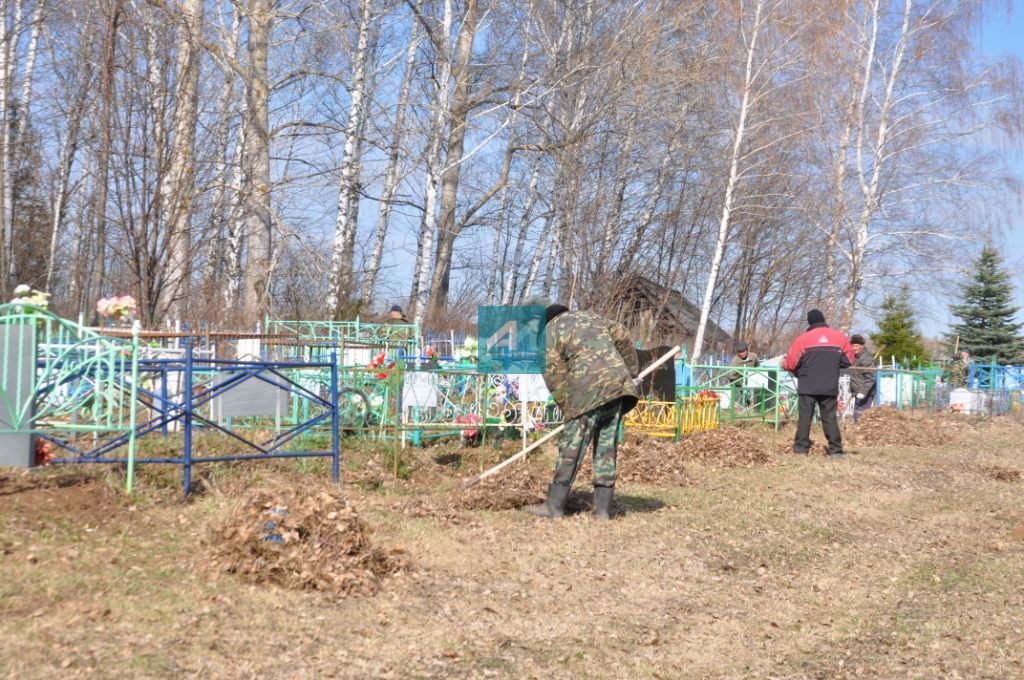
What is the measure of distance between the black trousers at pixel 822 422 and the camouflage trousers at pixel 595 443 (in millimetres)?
6059

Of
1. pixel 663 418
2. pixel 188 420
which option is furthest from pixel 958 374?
pixel 188 420

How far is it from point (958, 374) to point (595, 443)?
19.2 m

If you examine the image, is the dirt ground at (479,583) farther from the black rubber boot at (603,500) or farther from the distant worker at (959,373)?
the distant worker at (959,373)

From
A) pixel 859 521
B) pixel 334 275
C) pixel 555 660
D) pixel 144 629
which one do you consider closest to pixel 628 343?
pixel 859 521

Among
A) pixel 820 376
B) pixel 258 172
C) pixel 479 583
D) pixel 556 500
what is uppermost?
pixel 258 172

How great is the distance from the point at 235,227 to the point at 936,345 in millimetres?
33440

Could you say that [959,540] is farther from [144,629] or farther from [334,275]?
[334,275]

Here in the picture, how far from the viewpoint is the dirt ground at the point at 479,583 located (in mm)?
4996

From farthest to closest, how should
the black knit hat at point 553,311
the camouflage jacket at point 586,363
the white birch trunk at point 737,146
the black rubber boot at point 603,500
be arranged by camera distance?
the white birch trunk at point 737,146
the black knit hat at point 553,311
the black rubber boot at point 603,500
the camouflage jacket at point 586,363

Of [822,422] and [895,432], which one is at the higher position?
[822,422]

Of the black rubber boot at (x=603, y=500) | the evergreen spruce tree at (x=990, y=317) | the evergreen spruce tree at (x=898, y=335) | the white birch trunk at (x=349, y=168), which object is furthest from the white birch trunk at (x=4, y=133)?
the evergreen spruce tree at (x=990, y=317)

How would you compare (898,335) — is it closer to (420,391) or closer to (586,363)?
(420,391)

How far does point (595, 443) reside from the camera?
28.2 feet

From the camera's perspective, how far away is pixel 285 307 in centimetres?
2467
